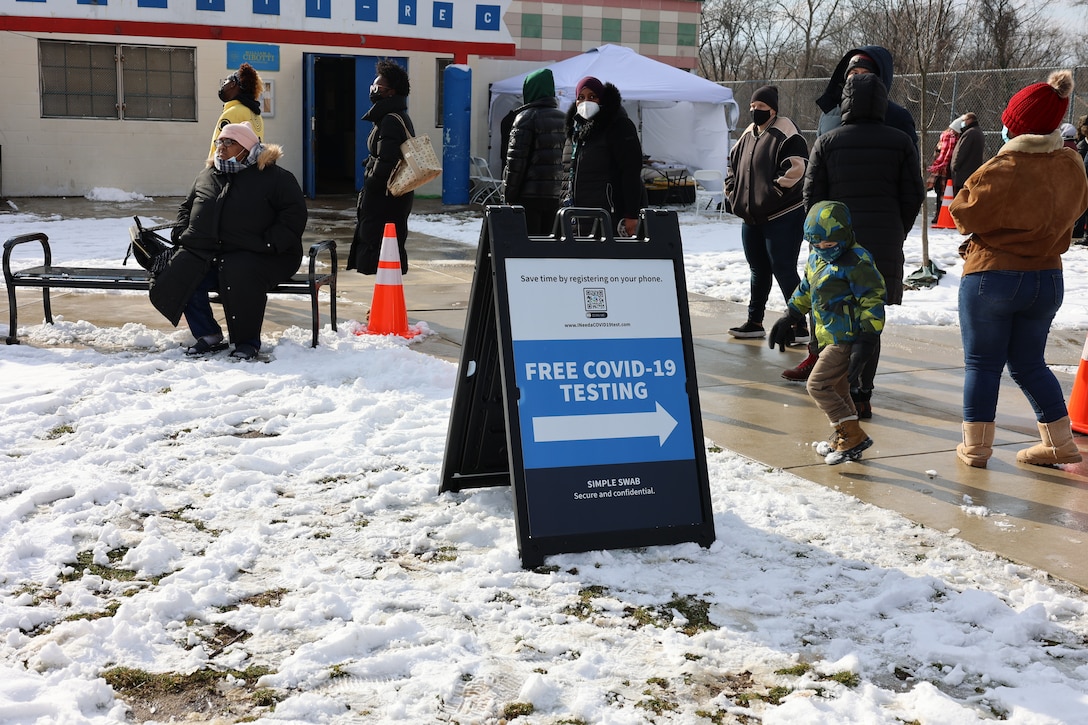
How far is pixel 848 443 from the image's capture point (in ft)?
17.3

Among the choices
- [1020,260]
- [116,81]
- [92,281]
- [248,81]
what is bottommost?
[92,281]

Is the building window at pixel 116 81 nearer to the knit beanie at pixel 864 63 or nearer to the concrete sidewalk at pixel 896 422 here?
the concrete sidewalk at pixel 896 422

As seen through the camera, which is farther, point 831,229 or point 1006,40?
point 1006,40

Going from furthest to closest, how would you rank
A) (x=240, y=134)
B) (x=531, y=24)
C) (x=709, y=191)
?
(x=531, y=24) < (x=709, y=191) < (x=240, y=134)

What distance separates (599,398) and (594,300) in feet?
1.25

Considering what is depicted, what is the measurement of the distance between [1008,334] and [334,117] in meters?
21.2

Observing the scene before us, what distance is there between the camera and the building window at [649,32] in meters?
22.3

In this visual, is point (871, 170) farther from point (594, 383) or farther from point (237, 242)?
point (237, 242)

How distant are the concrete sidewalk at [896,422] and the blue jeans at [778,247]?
55 centimetres

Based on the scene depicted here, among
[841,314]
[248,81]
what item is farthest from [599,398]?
[248,81]

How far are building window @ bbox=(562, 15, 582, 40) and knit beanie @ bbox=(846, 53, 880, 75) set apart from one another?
1597 centimetres

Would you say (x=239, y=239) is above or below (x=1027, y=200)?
below

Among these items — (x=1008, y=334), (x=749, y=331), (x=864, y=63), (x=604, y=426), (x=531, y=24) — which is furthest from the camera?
(x=531, y=24)

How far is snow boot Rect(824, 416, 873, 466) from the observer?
5.25m
